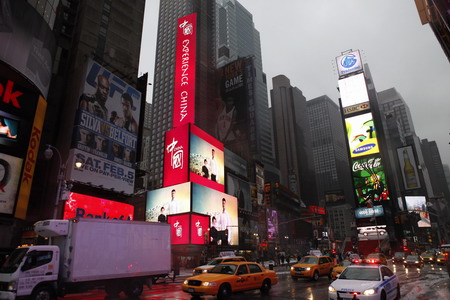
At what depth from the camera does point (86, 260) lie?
1259 centimetres

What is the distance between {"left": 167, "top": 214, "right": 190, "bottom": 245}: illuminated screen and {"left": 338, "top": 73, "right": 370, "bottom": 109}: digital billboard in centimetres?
7218

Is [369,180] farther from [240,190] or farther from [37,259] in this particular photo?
[37,259]

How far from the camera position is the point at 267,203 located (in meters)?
105

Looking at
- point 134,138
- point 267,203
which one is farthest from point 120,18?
point 267,203

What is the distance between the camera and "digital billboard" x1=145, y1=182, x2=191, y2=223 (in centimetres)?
5547

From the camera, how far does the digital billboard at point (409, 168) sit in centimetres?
12938

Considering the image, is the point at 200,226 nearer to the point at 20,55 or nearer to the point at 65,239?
the point at 20,55

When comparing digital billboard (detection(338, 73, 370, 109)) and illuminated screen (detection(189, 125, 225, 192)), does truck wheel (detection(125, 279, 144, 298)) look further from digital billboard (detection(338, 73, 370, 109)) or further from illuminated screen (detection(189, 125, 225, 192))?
digital billboard (detection(338, 73, 370, 109))

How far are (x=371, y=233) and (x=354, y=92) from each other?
4636 centimetres

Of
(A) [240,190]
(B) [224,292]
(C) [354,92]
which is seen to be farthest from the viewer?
(C) [354,92]

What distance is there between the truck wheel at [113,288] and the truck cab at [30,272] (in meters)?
2.43

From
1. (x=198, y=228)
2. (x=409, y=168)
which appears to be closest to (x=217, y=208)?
(x=198, y=228)

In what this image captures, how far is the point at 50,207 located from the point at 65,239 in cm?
2743

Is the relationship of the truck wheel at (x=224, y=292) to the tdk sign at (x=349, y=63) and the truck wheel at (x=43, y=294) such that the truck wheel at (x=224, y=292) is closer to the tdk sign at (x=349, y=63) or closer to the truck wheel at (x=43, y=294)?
the truck wheel at (x=43, y=294)
